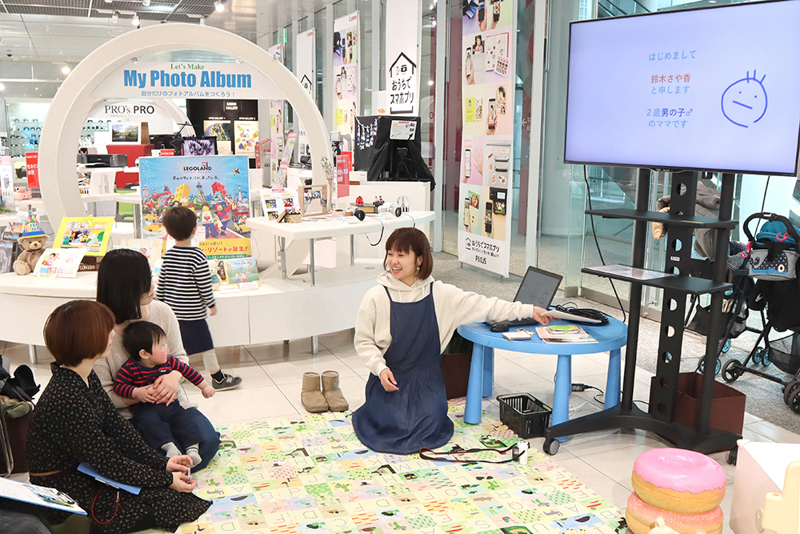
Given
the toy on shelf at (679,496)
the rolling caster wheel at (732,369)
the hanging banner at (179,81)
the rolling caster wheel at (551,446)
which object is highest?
the hanging banner at (179,81)

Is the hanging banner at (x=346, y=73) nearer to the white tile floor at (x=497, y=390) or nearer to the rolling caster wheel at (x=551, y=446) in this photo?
the white tile floor at (x=497, y=390)

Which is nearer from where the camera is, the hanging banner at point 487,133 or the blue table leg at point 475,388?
the blue table leg at point 475,388

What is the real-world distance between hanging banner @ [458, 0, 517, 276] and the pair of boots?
3.51 meters

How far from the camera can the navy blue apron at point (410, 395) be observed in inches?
134

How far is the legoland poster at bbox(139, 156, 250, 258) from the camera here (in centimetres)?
486

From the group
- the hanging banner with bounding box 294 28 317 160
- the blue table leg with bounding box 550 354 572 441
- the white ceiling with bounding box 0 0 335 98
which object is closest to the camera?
the blue table leg with bounding box 550 354 572 441

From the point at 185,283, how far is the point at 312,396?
36.8 inches

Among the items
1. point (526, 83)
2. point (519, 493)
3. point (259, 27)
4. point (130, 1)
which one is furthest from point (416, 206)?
point (259, 27)

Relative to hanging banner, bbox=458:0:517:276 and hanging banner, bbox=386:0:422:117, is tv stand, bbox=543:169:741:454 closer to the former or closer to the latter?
hanging banner, bbox=458:0:517:276

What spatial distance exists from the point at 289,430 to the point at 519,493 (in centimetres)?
123

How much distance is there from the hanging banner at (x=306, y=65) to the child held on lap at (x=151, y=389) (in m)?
9.36

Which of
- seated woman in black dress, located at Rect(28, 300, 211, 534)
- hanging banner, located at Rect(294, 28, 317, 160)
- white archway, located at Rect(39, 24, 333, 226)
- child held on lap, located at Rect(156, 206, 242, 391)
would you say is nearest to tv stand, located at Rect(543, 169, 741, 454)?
seated woman in black dress, located at Rect(28, 300, 211, 534)

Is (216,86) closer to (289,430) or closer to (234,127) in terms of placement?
(289,430)

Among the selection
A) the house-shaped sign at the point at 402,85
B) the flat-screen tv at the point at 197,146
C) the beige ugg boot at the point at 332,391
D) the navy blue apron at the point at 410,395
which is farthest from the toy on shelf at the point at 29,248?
the house-shaped sign at the point at 402,85
